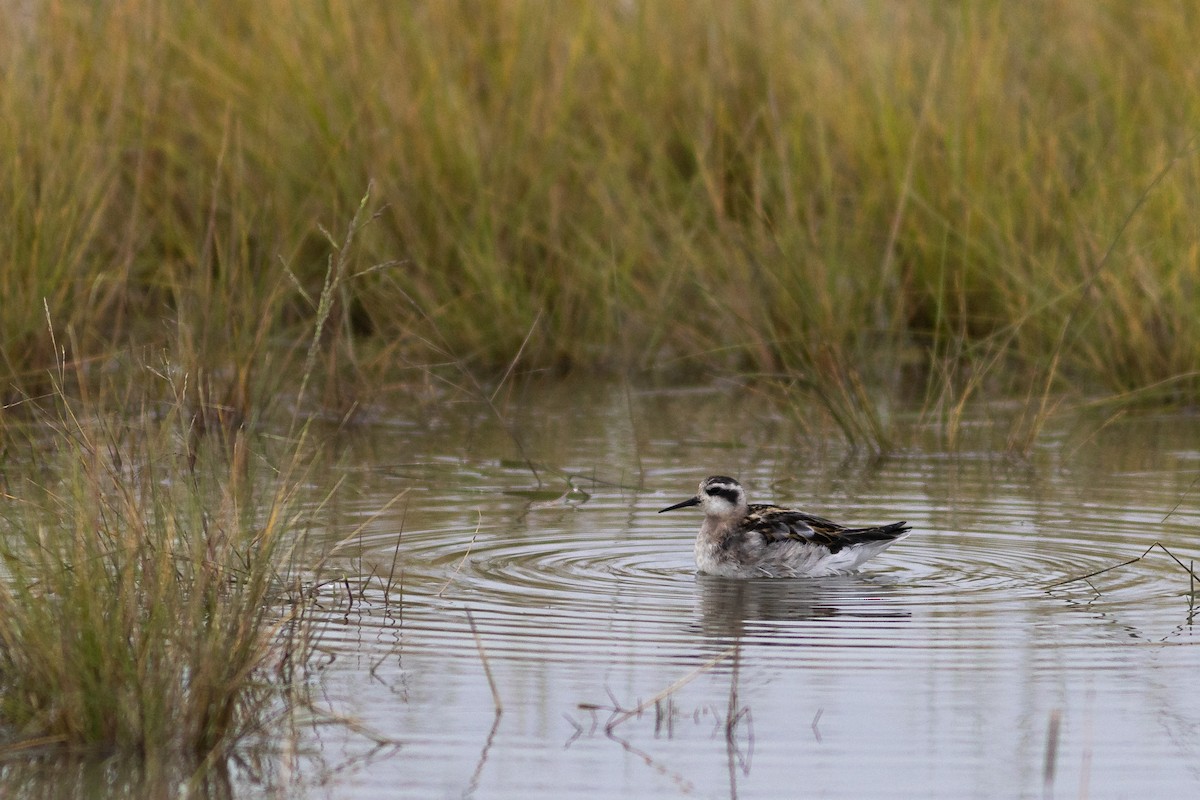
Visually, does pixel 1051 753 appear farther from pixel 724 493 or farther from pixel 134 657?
pixel 724 493

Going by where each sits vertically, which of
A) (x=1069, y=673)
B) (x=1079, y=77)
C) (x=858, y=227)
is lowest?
(x=1069, y=673)

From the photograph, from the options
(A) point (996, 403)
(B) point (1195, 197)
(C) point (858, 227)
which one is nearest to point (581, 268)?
(C) point (858, 227)

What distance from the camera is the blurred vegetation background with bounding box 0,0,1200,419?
1238 centimetres

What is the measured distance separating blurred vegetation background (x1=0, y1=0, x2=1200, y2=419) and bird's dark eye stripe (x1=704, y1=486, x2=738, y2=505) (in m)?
2.98

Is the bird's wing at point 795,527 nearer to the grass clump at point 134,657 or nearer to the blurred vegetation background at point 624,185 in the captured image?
the grass clump at point 134,657

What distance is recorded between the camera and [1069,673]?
6441 millimetres

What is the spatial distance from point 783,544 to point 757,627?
4.50ft

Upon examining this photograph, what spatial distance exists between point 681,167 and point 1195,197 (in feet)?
13.5

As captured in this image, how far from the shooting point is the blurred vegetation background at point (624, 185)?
40.6 feet

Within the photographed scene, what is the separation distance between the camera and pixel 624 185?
13539mm

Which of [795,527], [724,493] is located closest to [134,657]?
[795,527]

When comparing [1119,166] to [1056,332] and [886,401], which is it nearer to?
[1056,332]

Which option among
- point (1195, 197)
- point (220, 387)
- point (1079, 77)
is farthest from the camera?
point (1079, 77)

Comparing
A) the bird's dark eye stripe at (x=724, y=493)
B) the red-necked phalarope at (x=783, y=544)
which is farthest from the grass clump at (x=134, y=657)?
the bird's dark eye stripe at (x=724, y=493)
